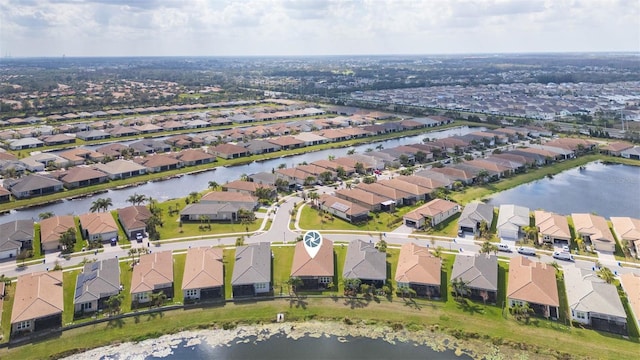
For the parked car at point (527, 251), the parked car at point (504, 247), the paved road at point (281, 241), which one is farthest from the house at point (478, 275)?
the parked car at point (527, 251)

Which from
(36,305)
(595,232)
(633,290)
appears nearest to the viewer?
(36,305)

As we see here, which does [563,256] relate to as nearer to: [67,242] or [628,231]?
[628,231]

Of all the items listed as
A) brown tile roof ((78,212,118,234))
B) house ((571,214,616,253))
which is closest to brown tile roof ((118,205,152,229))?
brown tile roof ((78,212,118,234))

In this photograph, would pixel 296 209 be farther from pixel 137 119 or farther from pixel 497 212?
pixel 137 119

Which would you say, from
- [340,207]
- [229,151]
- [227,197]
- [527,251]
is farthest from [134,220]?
[527,251]

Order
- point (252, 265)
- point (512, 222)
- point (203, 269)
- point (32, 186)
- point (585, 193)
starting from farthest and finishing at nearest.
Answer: point (585, 193) → point (32, 186) → point (512, 222) → point (252, 265) → point (203, 269)

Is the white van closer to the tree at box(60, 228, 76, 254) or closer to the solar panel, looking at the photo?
the solar panel

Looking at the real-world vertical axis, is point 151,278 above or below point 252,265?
below
